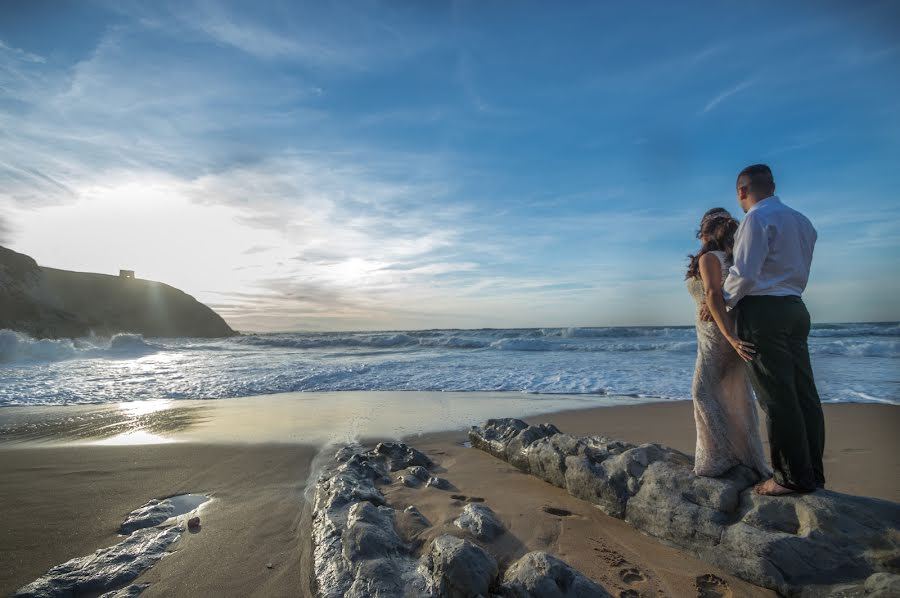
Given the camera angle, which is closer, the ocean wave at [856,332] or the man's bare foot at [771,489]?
the man's bare foot at [771,489]

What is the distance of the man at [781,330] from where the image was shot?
2.45m

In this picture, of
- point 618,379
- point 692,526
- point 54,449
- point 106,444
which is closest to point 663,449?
point 692,526

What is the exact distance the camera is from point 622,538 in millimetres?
2773

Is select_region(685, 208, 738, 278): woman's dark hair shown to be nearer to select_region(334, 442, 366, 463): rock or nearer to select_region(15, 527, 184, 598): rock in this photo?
select_region(334, 442, 366, 463): rock

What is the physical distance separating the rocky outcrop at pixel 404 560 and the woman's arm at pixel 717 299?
1603mm

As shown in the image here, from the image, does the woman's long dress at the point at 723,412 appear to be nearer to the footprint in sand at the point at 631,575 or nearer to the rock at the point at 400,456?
the footprint in sand at the point at 631,575

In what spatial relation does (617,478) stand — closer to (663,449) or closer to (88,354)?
(663,449)

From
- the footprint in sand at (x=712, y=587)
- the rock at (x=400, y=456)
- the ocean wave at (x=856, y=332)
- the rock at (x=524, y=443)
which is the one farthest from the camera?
the ocean wave at (x=856, y=332)

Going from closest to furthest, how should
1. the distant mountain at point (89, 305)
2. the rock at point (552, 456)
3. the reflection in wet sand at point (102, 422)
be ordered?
the rock at point (552, 456) → the reflection in wet sand at point (102, 422) → the distant mountain at point (89, 305)

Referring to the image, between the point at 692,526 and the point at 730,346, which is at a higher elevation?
the point at 730,346

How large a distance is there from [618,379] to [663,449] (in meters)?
7.76

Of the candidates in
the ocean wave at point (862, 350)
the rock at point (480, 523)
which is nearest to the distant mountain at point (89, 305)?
the rock at point (480, 523)

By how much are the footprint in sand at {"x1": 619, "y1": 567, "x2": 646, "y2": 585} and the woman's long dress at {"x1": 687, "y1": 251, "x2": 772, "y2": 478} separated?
82 cm

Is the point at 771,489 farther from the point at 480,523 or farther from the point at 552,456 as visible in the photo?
the point at 480,523
